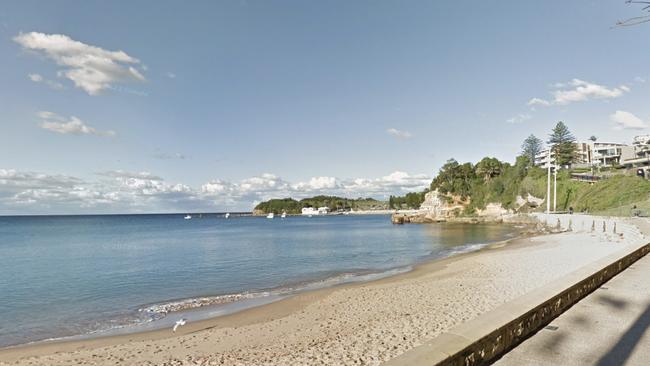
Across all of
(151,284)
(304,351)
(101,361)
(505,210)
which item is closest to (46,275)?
(151,284)

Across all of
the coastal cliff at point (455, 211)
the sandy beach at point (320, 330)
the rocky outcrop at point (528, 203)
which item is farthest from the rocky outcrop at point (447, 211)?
the sandy beach at point (320, 330)

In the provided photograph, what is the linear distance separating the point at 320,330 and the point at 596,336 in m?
6.83

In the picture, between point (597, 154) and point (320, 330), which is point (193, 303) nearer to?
point (320, 330)

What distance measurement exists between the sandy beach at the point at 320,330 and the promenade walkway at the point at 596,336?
10.4ft

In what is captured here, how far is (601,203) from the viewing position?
2606 inches

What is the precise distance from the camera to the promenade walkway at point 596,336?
5.02 metres

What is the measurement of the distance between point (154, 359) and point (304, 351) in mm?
3608

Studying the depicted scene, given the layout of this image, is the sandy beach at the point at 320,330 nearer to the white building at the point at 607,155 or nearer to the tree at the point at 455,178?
the tree at the point at 455,178

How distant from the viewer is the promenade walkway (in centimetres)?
502

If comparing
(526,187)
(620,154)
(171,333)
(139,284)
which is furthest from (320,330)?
(620,154)

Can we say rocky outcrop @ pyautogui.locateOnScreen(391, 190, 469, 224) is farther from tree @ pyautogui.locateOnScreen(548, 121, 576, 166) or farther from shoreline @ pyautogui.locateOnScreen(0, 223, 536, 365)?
shoreline @ pyautogui.locateOnScreen(0, 223, 536, 365)

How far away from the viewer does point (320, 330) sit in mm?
10961

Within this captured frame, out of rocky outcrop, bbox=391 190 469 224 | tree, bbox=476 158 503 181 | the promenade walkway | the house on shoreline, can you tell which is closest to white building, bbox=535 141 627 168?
the house on shoreline

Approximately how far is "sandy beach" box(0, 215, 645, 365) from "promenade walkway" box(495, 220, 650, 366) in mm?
3168
